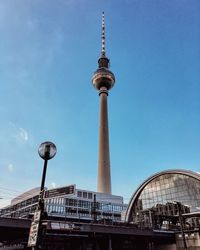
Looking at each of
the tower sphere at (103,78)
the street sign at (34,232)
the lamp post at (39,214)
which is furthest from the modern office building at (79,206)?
the street sign at (34,232)

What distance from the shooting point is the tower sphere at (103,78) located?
352 ft

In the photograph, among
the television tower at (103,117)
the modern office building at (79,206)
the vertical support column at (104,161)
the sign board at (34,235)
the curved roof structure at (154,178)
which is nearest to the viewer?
the sign board at (34,235)

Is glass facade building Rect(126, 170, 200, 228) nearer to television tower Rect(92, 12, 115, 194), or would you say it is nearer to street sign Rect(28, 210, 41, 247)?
street sign Rect(28, 210, 41, 247)

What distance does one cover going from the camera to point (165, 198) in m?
46.6

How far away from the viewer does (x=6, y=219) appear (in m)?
23.6

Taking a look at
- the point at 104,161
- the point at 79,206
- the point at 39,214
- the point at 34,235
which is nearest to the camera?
the point at 34,235

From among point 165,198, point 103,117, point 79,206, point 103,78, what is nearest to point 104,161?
point 103,117

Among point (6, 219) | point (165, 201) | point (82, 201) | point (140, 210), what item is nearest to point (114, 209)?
point (82, 201)

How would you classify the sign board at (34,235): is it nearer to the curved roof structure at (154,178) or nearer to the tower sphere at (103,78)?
the curved roof structure at (154,178)

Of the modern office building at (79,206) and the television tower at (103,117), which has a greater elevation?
the television tower at (103,117)

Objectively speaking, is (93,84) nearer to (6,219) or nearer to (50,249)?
(50,249)

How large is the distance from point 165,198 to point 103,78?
71022 millimetres

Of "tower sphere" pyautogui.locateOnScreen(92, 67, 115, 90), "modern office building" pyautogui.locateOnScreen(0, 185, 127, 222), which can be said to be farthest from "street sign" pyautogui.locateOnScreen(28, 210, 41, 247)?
"tower sphere" pyautogui.locateOnScreen(92, 67, 115, 90)

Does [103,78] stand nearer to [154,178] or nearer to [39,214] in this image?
[154,178]
